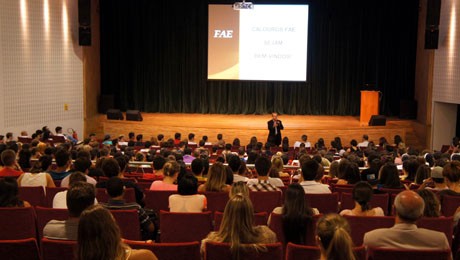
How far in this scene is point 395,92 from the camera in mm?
21547

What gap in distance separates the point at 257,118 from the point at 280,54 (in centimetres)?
233

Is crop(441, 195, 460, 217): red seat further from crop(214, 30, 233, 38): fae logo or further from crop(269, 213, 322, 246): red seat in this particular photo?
crop(214, 30, 233, 38): fae logo

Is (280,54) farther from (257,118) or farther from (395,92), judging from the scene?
(395,92)

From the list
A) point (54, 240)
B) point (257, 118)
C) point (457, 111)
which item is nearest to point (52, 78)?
point (257, 118)

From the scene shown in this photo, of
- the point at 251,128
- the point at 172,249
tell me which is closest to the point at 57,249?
the point at 172,249

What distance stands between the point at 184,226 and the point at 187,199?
0.66 m

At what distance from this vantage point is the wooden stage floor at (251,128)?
58.1ft

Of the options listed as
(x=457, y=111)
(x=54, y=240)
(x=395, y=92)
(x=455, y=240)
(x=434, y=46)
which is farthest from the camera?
(x=395, y=92)

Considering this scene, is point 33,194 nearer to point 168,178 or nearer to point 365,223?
point 168,178

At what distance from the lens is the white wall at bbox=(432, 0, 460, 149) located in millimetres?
16844

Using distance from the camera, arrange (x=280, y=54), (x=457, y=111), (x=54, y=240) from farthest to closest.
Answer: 1. (x=280, y=54)
2. (x=457, y=111)
3. (x=54, y=240)

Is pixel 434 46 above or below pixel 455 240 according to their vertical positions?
above

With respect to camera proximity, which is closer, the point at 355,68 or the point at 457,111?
the point at 457,111

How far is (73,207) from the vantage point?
417 centimetres
